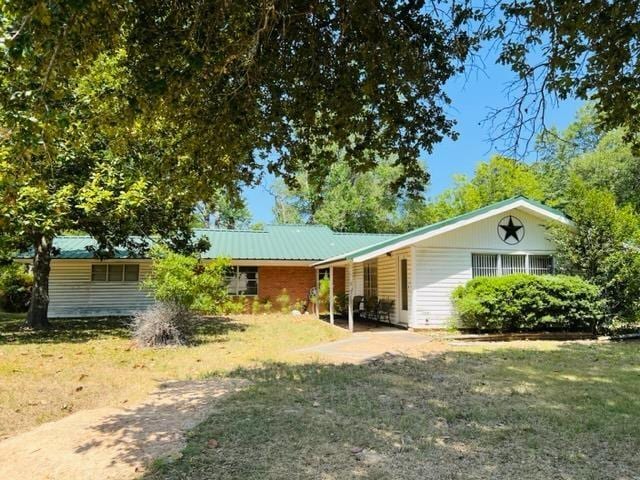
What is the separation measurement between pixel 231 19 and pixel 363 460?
5.21 meters

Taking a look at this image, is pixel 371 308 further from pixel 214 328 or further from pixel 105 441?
pixel 105 441

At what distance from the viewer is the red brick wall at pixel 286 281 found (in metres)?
23.7

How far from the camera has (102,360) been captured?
10742mm

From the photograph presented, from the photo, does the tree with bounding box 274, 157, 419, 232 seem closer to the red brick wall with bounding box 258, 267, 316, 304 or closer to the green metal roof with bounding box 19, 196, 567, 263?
the green metal roof with bounding box 19, 196, 567, 263

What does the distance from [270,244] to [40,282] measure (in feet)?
37.1

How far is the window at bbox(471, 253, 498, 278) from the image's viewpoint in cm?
1658

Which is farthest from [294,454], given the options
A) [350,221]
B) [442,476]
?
[350,221]

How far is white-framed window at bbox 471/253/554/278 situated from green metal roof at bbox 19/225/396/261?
8627 millimetres

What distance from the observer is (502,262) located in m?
16.8

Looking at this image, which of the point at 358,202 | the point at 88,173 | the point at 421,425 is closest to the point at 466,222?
the point at 421,425

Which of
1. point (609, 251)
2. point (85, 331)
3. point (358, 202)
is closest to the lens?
point (609, 251)

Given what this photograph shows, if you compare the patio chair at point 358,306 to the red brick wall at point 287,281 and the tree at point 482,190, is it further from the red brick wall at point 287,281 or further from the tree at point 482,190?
the tree at point 482,190

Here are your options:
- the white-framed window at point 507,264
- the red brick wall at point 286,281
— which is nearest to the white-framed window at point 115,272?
the red brick wall at point 286,281

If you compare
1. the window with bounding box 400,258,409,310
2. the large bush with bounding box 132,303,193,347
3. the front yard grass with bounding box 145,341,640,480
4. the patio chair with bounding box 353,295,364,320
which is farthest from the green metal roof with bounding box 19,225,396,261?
the front yard grass with bounding box 145,341,640,480
